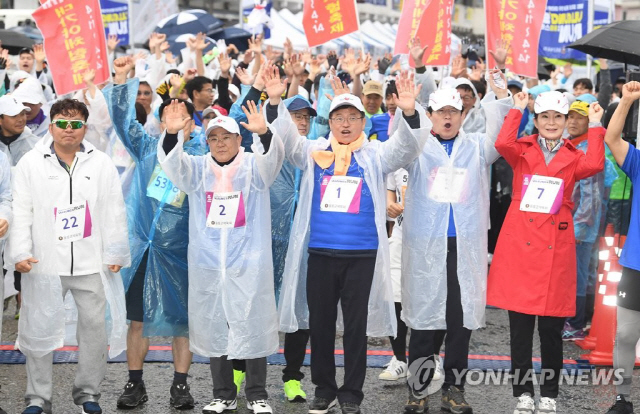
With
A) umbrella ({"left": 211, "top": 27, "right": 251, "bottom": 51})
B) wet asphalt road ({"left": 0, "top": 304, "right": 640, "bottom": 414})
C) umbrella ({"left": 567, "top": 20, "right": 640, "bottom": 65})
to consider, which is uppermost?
umbrella ({"left": 211, "top": 27, "right": 251, "bottom": 51})

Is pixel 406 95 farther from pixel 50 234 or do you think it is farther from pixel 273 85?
pixel 50 234

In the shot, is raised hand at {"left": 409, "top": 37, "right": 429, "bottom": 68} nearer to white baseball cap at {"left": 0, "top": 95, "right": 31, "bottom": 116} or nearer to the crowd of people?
the crowd of people

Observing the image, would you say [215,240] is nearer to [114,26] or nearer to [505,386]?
[505,386]

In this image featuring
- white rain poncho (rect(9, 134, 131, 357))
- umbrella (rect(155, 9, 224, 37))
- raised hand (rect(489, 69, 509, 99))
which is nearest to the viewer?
white rain poncho (rect(9, 134, 131, 357))

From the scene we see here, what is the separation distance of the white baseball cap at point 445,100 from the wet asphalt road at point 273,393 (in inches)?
74.2

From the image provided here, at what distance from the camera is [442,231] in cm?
587

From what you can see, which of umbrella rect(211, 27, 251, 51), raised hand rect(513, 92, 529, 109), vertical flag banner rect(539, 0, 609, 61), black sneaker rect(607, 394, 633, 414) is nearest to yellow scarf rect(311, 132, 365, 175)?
raised hand rect(513, 92, 529, 109)

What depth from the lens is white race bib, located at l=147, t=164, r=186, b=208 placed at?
5.91 metres

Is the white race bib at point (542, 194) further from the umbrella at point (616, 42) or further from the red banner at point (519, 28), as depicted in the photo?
the red banner at point (519, 28)

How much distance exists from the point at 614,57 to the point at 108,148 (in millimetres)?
3987

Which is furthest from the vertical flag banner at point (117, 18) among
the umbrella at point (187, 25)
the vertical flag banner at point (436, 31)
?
the vertical flag banner at point (436, 31)

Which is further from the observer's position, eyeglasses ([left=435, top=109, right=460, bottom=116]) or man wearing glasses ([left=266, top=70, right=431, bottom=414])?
eyeglasses ([left=435, top=109, right=460, bottom=116])

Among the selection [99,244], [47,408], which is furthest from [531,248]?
[47,408]

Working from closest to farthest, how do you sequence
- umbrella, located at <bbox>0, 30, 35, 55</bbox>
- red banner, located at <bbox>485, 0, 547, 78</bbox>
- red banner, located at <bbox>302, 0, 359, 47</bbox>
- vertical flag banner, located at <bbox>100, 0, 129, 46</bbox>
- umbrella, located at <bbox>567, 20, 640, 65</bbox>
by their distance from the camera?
umbrella, located at <bbox>567, 20, 640, 65</bbox> < red banner, located at <bbox>485, 0, 547, 78</bbox> < red banner, located at <bbox>302, 0, 359, 47</bbox> < umbrella, located at <bbox>0, 30, 35, 55</bbox> < vertical flag banner, located at <bbox>100, 0, 129, 46</bbox>
